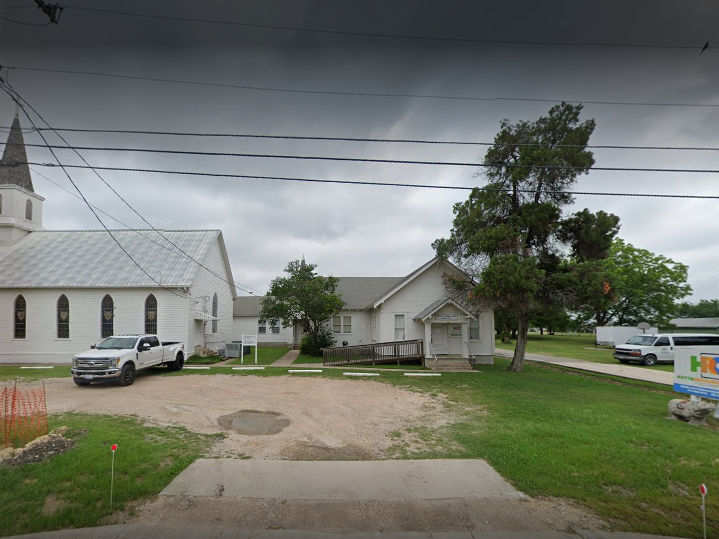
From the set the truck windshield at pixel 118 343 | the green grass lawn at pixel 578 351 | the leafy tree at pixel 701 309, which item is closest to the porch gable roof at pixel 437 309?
the green grass lawn at pixel 578 351

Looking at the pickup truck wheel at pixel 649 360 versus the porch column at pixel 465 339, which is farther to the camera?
the pickup truck wheel at pixel 649 360

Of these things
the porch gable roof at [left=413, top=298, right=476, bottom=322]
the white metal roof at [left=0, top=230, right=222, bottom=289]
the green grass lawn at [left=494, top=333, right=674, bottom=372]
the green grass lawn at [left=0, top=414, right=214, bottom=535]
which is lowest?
the green grass lawn at [left=494, top=333, right=674, bottom=372]

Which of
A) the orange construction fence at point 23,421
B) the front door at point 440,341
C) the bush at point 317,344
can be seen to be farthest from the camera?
the bush at point 317,344

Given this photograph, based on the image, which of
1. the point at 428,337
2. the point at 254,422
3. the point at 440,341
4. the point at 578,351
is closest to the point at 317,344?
the point at 428,337

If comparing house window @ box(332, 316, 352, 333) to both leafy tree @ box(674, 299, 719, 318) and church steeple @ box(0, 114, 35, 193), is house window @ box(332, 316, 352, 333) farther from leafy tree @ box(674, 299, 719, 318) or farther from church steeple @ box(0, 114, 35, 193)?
leafy tree @ box(674, 299, 719, 318)

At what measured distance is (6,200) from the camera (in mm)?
23672

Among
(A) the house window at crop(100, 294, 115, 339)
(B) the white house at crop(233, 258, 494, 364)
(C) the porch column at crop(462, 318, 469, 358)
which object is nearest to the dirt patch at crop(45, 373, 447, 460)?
(B) the white house at crop(233, 258, 494, 364)

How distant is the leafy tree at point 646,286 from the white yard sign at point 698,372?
36302 millimetres

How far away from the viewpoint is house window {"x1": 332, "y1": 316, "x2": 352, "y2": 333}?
2789 cm

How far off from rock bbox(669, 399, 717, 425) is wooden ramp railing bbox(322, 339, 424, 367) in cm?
1241

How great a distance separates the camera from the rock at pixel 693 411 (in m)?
8.76

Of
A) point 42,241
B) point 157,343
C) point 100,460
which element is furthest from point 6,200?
point 100,460

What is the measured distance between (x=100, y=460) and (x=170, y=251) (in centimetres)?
2030

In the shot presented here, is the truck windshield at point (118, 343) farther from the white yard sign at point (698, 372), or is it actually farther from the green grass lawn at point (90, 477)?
the white yard sign at point (698, 372)
